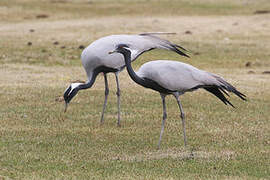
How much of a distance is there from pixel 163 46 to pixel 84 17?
2458 cm

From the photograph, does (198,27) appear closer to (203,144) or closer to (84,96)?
(84,96)

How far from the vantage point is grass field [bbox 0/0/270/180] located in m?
7.84

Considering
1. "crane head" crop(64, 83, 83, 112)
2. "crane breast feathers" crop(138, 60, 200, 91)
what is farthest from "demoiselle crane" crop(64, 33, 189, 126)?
"crane breast feathers" crop(138, 60, 200, 91)

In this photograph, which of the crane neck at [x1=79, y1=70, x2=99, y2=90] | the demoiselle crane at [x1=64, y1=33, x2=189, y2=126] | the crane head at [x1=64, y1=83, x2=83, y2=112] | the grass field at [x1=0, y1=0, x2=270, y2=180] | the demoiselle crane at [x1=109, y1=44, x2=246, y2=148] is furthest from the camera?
the demoiselle crane at [x1=64, y1=33, x2=189, y2=126]

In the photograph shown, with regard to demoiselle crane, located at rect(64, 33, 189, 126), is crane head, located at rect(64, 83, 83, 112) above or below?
below

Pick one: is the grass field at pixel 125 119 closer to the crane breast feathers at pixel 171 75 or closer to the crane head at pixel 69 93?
the crane head at pixel 69 93

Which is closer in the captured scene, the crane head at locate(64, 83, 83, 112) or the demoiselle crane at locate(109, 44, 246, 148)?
the demoiselle crane at locate(109, 44, 246, 148)

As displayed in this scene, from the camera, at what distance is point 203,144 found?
931cm

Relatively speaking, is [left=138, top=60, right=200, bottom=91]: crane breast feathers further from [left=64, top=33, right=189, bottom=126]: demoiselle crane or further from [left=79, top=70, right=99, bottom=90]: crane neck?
[left=79, top=70, right=99, bottom=90]: crane neck

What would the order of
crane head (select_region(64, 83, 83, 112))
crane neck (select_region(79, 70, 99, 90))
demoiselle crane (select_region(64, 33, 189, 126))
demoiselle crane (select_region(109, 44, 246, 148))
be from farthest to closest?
demoiselle crane (select_region(64, 33, 189, 126)) < crane neck (select_region(79, 70, 99, 90)) < crane head (select_region(64, 83, 83, 112)) < demoiselle crane (select_region(109, 44, 246, 148))

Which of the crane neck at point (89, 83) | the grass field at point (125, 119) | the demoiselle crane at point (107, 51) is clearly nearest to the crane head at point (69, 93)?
the crane neck at point (89, 83)

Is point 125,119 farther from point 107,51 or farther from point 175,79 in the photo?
point 175,79

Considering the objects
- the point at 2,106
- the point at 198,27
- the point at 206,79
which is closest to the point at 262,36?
the point at 198,27

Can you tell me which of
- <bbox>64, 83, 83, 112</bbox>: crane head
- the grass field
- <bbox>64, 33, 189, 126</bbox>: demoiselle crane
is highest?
<bbox>64, 33, 189, 126</bbox>: demoiselle crane
